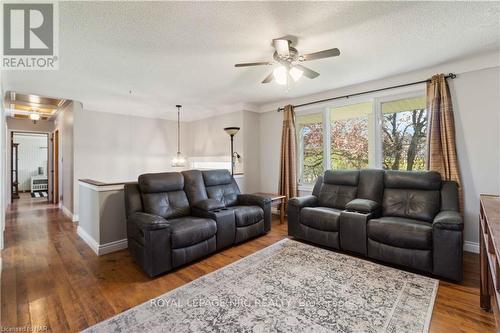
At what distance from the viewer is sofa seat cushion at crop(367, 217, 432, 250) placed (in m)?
2.36

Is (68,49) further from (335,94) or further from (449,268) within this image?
(449,268)

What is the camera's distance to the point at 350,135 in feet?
13.5

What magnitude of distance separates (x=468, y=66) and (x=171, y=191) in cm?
422

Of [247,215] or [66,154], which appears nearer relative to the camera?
[247,215]

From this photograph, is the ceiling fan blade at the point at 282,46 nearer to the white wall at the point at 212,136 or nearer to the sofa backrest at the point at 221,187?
the sofa backrest at the point at 221,187

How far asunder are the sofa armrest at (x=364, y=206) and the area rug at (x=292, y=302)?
608mm

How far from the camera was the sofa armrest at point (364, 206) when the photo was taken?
2.89 m

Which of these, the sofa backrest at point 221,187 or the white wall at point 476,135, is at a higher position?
the white wall at point 476,135

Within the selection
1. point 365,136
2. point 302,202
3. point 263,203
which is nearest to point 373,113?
point 365,136

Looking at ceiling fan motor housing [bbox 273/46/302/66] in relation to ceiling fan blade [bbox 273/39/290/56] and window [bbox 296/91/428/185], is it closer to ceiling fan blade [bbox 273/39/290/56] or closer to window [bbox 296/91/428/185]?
ceiling fan blade [bbox 273/39/290/56]

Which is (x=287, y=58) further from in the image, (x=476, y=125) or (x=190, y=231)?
(x=476, y=125)

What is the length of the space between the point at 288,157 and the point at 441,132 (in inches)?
92.7

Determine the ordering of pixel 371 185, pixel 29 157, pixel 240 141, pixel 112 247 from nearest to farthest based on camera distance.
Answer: pixel 112 247 → pixel 371 185 → pixel 240 141 → pixel 29 157

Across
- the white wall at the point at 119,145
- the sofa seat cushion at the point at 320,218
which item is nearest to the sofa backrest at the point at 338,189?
the sofa seat cushion at the point at 320,218
